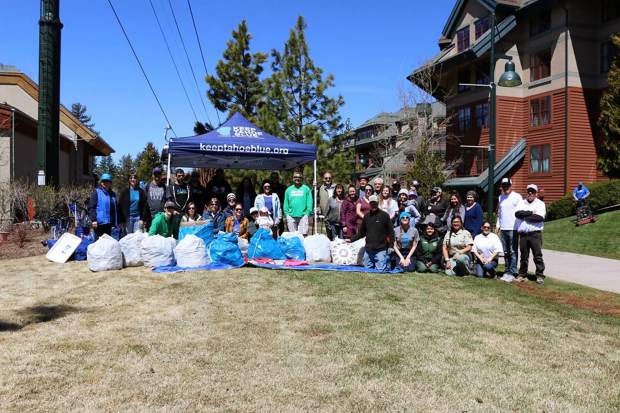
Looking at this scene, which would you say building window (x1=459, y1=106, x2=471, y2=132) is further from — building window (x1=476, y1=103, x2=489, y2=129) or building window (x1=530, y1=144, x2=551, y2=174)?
building window (x1=530, y1=144, x2=551, y2=174)

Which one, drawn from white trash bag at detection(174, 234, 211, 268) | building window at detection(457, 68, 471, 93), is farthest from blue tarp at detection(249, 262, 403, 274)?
building window at detection(457, 68, 471, 93)

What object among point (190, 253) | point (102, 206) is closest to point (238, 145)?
point (102, 206)

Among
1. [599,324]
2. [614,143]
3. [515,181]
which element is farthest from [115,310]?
[515,181]

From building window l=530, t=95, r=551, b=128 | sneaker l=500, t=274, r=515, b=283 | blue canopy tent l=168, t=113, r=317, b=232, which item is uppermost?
building window l=530, t=95, r=551, b=128

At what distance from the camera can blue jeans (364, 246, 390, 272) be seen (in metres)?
10.0

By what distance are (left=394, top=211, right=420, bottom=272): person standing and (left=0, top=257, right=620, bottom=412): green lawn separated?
176 centimetres

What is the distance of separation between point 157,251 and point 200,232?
1.04 metres

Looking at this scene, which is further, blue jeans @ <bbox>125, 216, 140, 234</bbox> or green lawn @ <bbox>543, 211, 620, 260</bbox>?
green lawn @ <bbox>543, 211, 620, 260</bbox>

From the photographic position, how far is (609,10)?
83.4 ft

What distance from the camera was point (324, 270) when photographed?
32.2 feet

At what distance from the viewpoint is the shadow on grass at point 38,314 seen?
5.57 metres

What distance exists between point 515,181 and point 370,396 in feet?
88.2

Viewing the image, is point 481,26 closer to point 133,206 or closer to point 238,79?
point 238,79

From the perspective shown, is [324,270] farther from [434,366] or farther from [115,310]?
[434,366]
